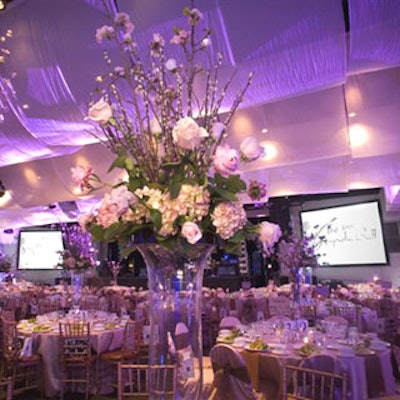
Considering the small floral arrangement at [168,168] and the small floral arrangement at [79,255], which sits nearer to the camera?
the small floral arrangement at [168,168]

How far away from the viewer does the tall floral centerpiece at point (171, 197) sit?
1.25 m

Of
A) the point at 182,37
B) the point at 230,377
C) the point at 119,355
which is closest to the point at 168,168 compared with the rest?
the point at 182,37

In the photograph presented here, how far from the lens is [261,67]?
4.25m

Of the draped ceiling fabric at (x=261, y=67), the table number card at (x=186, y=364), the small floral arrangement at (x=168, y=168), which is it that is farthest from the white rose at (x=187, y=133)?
the draped ceiling fabric at (x=261, y=67)

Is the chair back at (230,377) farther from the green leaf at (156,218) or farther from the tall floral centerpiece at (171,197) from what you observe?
the green leaf at (156,218)

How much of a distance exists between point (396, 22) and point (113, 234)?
3.61m

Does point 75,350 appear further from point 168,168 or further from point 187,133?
point 187,133

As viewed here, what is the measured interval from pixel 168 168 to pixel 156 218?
190mm

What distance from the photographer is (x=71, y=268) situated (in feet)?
20.7

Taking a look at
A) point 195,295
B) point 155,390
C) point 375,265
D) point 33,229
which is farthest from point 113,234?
point 33,229

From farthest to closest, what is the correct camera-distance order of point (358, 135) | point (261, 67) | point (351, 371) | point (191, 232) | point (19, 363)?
point (358, 135)
point (19, 363)
point (261, 67)
point (351, 371)
point (191, 232)

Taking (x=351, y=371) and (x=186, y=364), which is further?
(x=351, y=371)

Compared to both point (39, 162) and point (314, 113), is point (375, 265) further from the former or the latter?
point (39, 162)

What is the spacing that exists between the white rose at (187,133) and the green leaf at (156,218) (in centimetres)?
22
